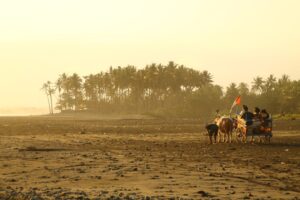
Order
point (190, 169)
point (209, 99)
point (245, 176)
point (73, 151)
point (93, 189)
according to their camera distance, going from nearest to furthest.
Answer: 1. point (93, 189)
2. point (245, 176)
3. point (190, 169)
4. point (73, 151)
5. point (209, 99)

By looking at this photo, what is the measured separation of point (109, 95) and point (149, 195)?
138 metres

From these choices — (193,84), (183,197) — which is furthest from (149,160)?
(193,84)

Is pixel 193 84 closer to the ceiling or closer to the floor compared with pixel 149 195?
closer to the ceiling

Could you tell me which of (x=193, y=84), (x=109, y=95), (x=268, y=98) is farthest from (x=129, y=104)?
(x=268, y=98)

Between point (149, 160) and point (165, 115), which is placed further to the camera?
point (165, 115)

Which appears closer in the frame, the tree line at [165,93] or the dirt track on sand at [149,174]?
the dirt track on sand at [149,174]

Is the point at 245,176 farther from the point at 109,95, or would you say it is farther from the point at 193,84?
the point at 109,95

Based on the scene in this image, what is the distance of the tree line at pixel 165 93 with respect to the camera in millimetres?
103562

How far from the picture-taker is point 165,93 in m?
138

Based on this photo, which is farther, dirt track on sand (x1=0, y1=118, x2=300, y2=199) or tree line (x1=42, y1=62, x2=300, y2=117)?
tree line (x1=42, y1=62, x2=300, y2=117)

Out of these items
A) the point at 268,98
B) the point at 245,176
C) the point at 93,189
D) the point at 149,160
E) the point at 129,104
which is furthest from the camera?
the point at 129,104

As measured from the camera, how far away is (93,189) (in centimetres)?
1212

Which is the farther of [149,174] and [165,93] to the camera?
[165,93]

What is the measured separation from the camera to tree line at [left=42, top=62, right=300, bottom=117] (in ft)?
340
